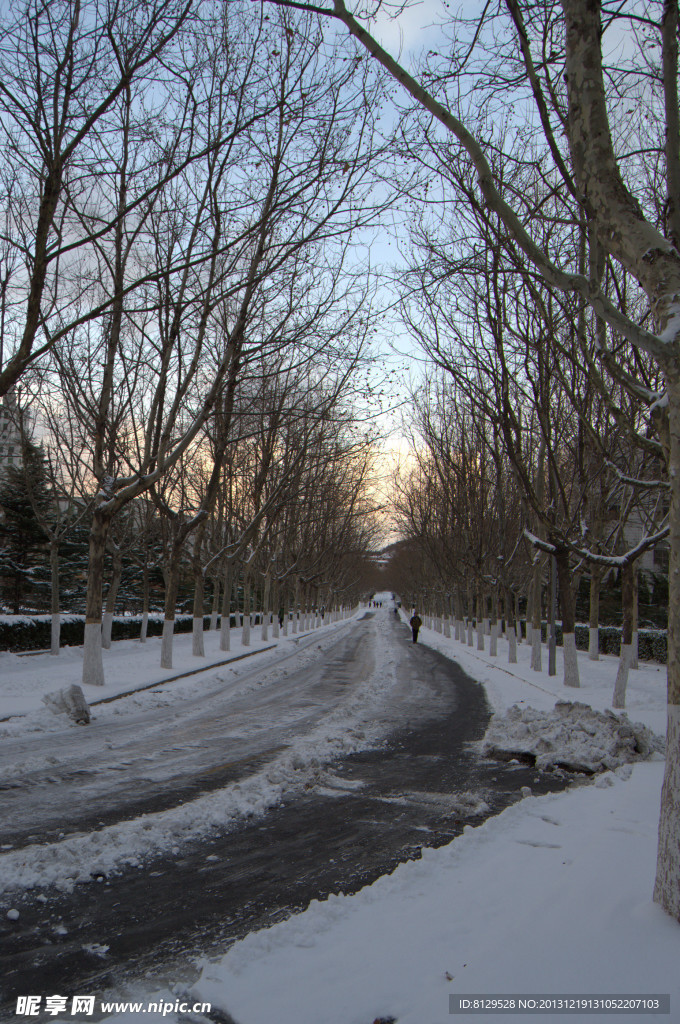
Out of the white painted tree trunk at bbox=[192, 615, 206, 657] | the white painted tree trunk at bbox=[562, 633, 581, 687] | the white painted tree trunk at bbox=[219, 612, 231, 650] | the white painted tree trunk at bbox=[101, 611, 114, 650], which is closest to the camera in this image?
the white painted tree trunk at bbox=[562, 633, 581, 687]

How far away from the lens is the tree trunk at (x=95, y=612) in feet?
43.6

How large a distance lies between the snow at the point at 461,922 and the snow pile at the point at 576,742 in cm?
79

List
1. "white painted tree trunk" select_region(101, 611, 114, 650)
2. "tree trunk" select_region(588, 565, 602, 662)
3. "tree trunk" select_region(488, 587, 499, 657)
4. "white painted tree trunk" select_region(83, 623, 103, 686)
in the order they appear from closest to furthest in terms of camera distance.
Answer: "white painted tree trunk" select_region(83, 623, 103, 686), "tree trunk" select_region(588, 565, 602, 662), "white painted tree trunk" select_region(101, 611, 114, 650), "tree trunk" select_region(488, 587, 499, 657)

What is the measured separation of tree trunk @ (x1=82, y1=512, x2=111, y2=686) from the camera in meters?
13.3

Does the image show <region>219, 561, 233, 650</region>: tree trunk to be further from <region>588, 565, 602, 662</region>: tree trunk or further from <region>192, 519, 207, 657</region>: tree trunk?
<region>588, 565, 602, 662</region>: tree trunk

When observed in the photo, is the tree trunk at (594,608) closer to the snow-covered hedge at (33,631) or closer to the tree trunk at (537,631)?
the tree trunk at (537,631)

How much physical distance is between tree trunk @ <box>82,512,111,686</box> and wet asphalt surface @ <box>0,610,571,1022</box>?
24.4ft

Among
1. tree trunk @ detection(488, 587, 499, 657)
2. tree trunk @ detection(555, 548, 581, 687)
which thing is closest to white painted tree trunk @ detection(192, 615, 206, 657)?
tree trunk @ detection(488, 587, 499, 657)

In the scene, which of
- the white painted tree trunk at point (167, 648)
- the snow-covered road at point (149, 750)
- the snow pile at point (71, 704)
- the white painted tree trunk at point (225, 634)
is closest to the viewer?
the snow-covered road at point (149, 750)

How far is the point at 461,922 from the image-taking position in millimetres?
3355

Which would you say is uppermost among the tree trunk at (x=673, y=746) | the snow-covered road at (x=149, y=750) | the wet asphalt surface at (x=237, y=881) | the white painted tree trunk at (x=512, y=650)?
the tree trunk at (x=673, y=746)

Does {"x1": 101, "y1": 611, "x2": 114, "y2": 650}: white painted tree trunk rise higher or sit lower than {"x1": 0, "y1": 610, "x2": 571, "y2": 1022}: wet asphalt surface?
lower

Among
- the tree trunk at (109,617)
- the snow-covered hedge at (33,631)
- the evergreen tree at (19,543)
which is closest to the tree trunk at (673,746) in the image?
the snow-covered hedge at (33,631)

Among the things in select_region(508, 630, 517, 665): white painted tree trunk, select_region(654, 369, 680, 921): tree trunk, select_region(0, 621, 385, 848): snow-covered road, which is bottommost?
select_region(508, 630, 517, 665): white painted tree trunk
